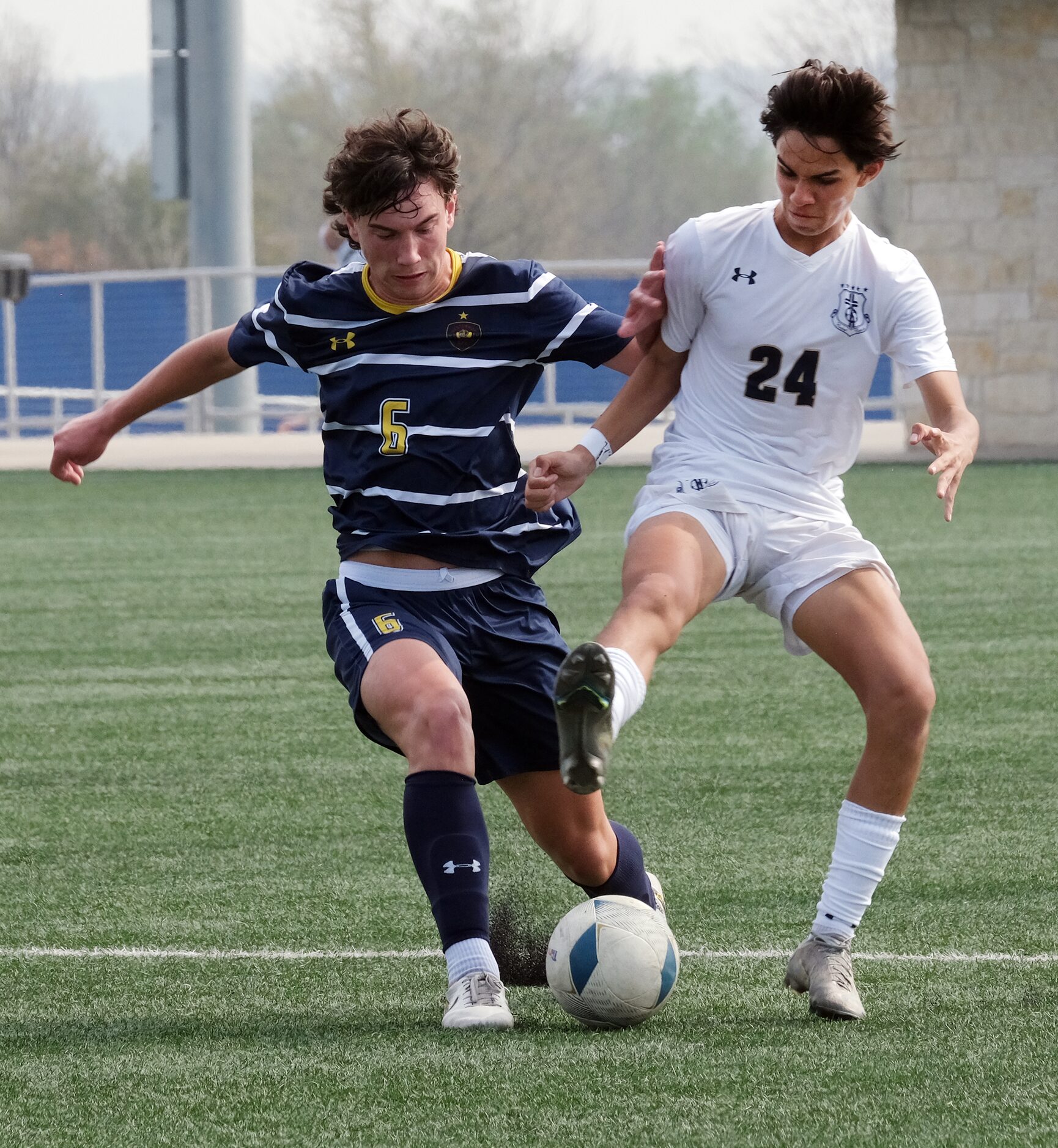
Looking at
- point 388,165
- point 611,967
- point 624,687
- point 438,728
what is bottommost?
point 611,967

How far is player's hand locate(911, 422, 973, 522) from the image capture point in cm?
392

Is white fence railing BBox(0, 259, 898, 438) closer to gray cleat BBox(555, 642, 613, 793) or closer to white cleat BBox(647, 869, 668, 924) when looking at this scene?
white cleat BBox(647, 869, 668, 924)

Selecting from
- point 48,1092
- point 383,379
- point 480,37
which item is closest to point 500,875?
point 383,379

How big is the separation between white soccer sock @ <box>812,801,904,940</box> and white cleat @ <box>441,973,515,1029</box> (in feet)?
2.18

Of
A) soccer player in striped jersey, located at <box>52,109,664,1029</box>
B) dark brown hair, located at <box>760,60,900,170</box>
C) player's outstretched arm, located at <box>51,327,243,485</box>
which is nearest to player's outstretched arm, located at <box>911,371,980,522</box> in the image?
dark brown hair, located at <box>760,60,900,170</box>

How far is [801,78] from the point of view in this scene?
4121 millimetres

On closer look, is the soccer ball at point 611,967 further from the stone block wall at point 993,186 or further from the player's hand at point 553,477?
the stone block wall at point 993,186

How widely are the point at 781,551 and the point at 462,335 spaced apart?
0.80m

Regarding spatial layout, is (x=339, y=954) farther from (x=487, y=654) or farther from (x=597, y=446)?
(x=597, y=446)

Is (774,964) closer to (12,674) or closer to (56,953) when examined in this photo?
(56,953)

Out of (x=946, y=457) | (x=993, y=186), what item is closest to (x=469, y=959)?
(x=946, y=457)

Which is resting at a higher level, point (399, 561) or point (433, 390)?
point (433, 390)

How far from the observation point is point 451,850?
3898 millimetres

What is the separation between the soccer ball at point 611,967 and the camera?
3.86 meters
